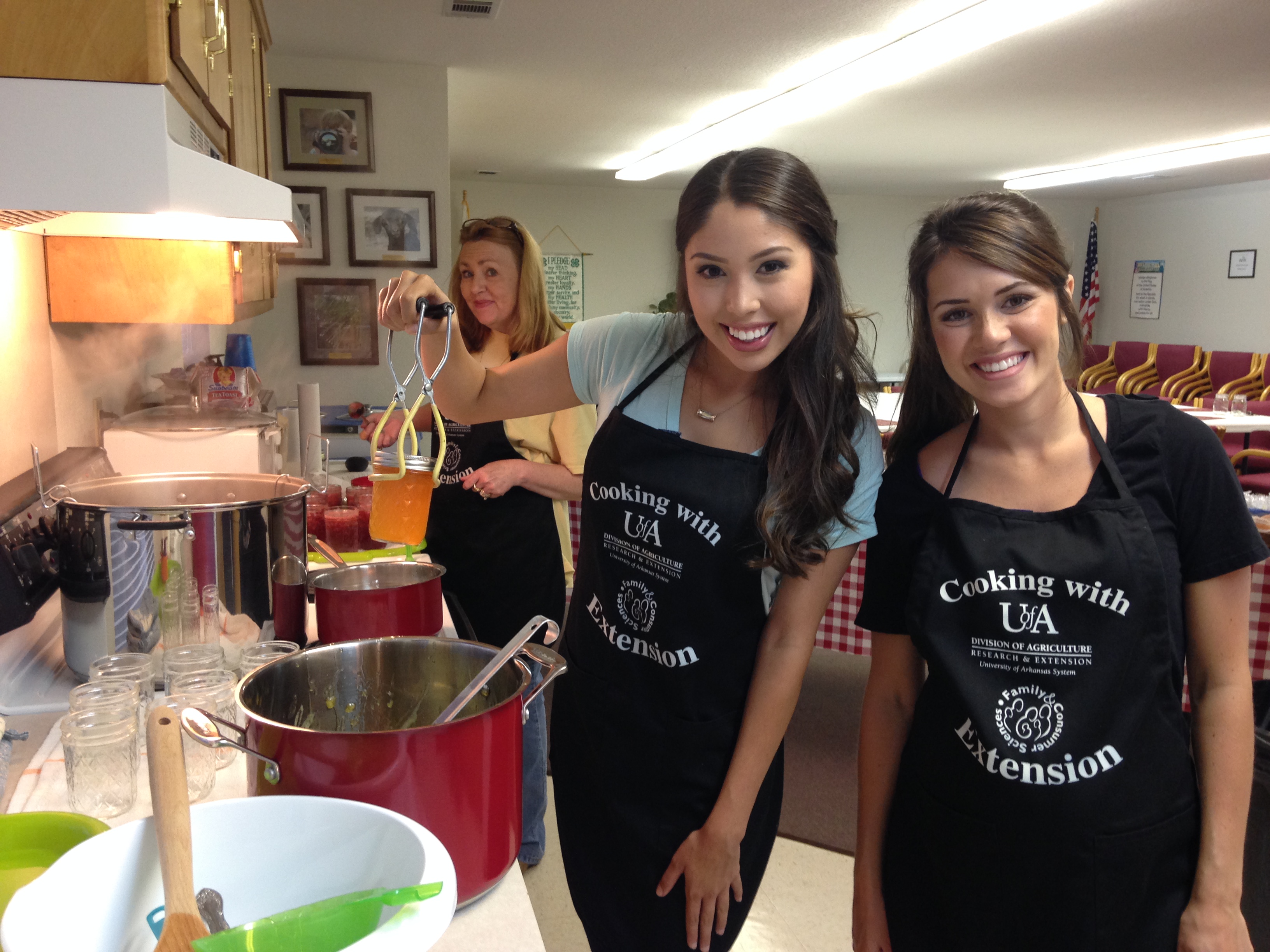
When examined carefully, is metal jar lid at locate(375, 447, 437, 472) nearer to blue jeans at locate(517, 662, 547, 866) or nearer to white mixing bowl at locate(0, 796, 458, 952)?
white mixing bowl at locate(0, 796, 458, 952)

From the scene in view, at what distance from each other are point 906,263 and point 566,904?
183 centimetres

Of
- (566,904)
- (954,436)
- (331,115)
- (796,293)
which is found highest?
(331,115)

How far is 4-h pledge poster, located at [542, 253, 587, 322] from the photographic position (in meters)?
11.0

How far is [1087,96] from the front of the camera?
577 cm

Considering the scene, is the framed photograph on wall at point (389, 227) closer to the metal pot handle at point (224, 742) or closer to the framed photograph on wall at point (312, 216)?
the framed photograph on wall at point (312, 216)

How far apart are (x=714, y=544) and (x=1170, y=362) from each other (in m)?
10.3

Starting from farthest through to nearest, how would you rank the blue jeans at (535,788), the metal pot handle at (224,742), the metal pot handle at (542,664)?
1. the blue jeans at (535,788)
2. the metal pot handle at (542,664)
3. the metal pot handle at (224,742)

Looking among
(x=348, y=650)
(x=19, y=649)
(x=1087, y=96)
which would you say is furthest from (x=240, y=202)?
(x=1087, y=96)

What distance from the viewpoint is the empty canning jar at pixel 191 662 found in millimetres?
1175

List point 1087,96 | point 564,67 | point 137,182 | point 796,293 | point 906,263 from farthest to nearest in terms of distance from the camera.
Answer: point 1087,96, point 564,67, point 906,263, point 796,293, point 137,182

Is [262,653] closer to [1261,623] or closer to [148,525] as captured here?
[148,525]

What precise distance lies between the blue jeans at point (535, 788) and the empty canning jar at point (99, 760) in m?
0.92

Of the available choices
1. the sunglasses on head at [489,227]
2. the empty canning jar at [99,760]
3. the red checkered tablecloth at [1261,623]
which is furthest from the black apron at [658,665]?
the red checkered tablecloth at [1261,623]

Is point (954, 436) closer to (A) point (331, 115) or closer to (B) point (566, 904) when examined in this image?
(B) point (566, 904)
